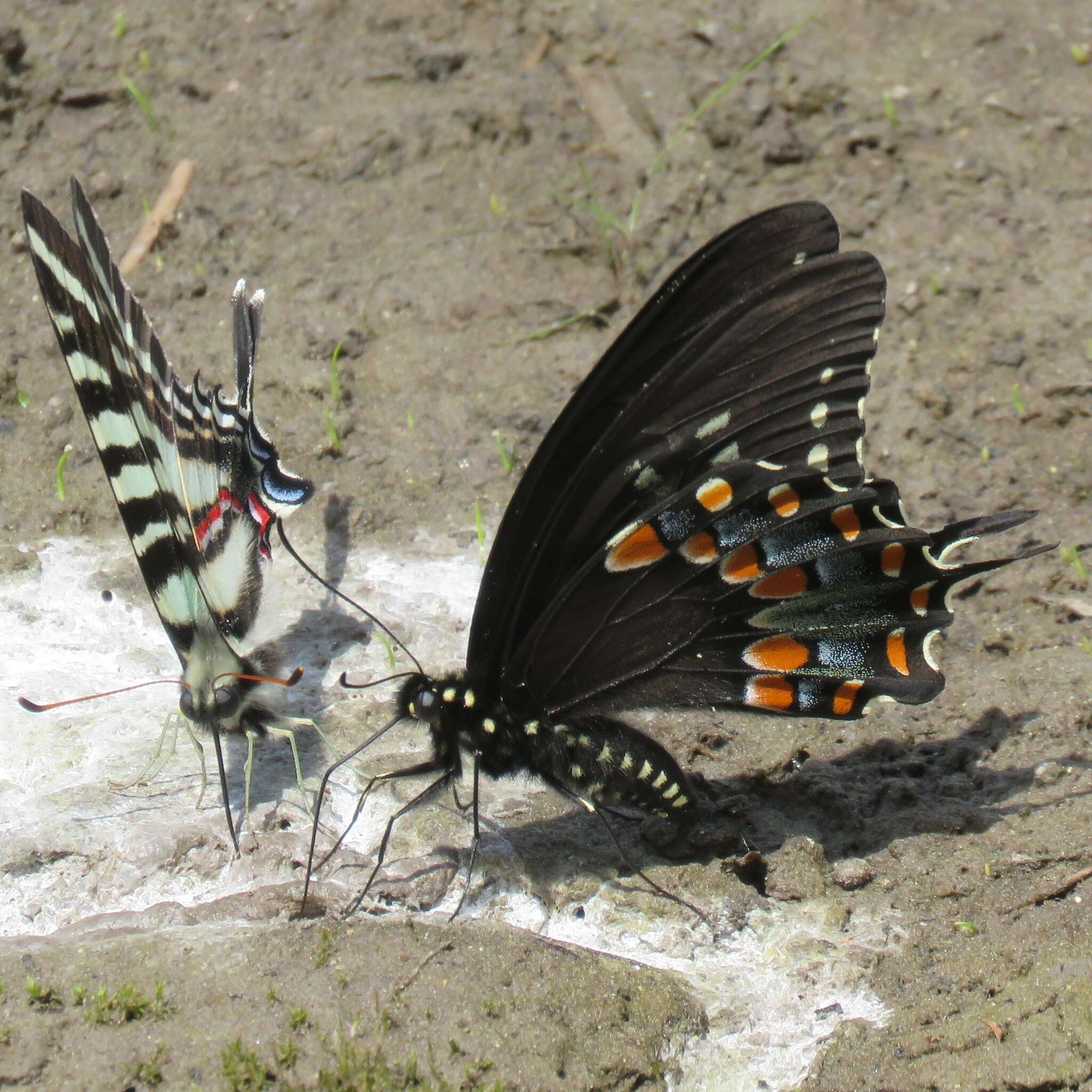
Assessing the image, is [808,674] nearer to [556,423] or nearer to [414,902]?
[556,423]

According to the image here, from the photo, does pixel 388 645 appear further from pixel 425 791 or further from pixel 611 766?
pixel 611 766

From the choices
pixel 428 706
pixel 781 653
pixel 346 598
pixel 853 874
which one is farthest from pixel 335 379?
pixel 853 874

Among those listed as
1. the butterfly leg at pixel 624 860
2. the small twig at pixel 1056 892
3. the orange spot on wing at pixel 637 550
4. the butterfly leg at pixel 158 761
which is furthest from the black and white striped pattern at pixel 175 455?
the small twig at pixel 1056 892

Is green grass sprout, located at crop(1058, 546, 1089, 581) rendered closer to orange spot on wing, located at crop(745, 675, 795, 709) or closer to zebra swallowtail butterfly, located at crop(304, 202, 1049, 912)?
zebra swallowtail butterfly, located at crop(304, 202, 1049, 912)

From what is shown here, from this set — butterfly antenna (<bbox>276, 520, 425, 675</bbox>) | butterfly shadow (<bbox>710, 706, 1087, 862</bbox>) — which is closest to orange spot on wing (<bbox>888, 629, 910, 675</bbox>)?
butterfly shadow (<bbox>710, 706, 1087, 862</bbox>)

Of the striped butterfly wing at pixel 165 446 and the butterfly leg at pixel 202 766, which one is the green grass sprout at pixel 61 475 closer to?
the striped butterfly wing at pixel 165 446

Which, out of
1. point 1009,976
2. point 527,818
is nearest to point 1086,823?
point 1009,976

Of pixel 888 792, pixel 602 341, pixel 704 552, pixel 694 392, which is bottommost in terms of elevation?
pixel 888 792
